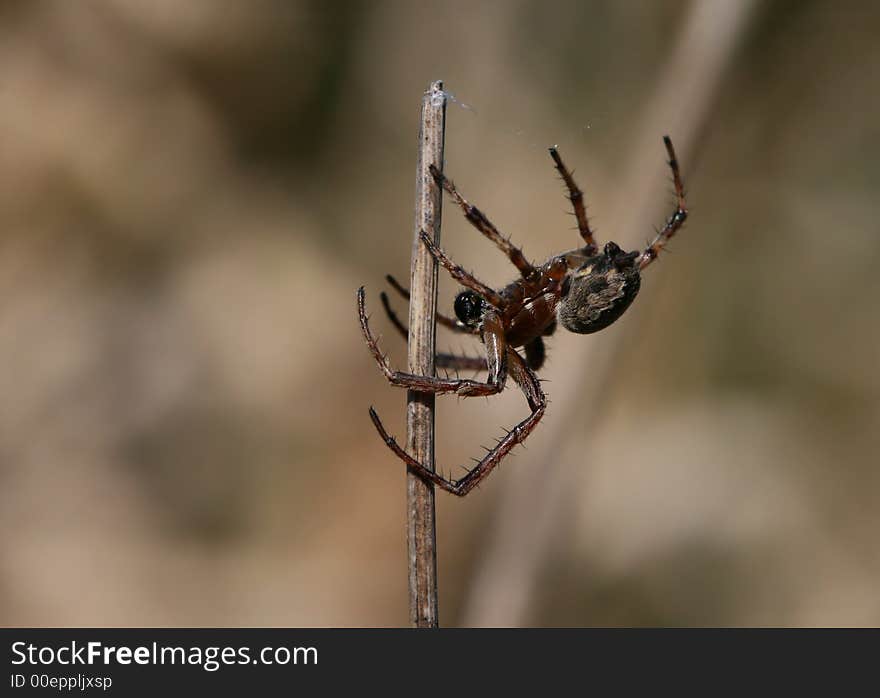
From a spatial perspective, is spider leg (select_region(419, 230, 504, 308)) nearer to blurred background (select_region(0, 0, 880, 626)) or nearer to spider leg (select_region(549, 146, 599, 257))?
spider leg (select_region(549, 146, 599, 257))

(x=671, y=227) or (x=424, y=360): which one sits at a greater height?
(x=671, y=227)

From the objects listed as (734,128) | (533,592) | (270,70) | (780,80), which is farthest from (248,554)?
(780,80)

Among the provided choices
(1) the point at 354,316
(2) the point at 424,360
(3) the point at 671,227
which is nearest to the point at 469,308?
(2) the point at 424,360

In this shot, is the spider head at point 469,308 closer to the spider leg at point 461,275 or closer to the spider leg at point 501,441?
the spider leg at point 461,275

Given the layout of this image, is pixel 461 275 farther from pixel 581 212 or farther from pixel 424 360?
pixel 581 212

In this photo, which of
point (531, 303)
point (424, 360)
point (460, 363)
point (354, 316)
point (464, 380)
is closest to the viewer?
point (424, 360)

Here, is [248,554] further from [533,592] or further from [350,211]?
[350,211]
